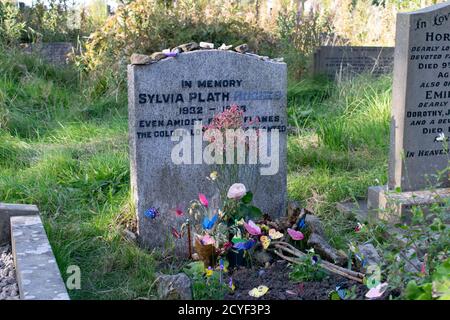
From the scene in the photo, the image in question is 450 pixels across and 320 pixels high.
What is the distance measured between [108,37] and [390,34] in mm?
4612

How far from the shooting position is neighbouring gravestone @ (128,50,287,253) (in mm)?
4160

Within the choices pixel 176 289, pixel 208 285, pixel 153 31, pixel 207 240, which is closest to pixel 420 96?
pixel 207 240

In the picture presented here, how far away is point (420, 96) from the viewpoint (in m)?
4.66

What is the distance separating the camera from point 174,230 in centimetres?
418

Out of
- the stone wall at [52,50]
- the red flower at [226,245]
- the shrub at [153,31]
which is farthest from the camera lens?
the stone wall at [52,50]

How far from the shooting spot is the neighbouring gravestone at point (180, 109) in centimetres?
416

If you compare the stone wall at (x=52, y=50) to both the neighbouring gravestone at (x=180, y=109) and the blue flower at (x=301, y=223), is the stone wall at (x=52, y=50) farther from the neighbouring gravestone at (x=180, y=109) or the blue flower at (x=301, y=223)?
the blue flower at (x=301, y=223)

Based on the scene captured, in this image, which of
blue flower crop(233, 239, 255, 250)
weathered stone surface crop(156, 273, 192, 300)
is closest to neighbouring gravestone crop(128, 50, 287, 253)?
blue flower crop(233, 239, 255, 250)

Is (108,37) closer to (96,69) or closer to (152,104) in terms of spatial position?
(96,69)

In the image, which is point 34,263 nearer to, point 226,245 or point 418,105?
point 226,245

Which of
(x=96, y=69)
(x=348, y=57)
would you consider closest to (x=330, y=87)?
(x=348, y=57)

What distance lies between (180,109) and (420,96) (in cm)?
173

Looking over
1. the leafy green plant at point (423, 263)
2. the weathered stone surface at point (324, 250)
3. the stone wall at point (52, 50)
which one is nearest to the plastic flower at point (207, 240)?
the weathered stone surface at point (324, 250)

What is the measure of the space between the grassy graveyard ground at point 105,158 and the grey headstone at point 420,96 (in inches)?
23.1
